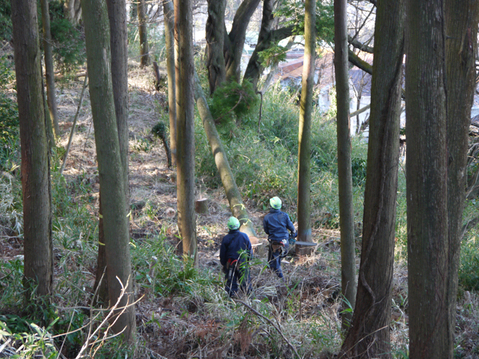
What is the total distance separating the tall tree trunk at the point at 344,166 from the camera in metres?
4.67

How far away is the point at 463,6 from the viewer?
→ 262 cm

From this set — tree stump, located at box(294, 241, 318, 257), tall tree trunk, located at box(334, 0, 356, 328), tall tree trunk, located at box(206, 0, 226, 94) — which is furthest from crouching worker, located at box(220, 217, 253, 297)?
tall tree trunk, located at box(206, 0, 226, 94)

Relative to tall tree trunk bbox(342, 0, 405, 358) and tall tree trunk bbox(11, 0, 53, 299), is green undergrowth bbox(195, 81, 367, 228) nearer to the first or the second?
tall tree trunk bbox(342, 0, 405, 358)

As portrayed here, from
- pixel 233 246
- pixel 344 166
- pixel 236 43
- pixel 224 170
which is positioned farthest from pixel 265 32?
pixel 344 166

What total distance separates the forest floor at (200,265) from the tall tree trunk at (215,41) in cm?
256

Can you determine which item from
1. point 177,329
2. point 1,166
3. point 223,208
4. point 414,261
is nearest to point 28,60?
point 177,329

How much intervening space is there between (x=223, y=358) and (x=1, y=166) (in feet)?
19.4

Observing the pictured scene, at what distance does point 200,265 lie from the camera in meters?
6.62

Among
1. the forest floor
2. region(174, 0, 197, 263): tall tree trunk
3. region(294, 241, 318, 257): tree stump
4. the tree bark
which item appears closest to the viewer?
the forest floor

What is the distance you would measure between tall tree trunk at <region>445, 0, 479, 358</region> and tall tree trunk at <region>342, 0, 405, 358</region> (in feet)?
1.47

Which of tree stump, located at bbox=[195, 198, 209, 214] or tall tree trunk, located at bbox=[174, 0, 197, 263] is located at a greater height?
tall tree trunk, located at bbox=[174, 0, 197, 263]

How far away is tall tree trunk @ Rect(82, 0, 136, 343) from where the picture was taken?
9.18ft

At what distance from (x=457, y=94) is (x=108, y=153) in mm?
2436

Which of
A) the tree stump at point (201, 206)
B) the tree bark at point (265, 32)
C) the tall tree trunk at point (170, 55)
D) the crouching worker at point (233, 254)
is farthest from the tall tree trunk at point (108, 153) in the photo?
the tree bark at point (265, 32)
